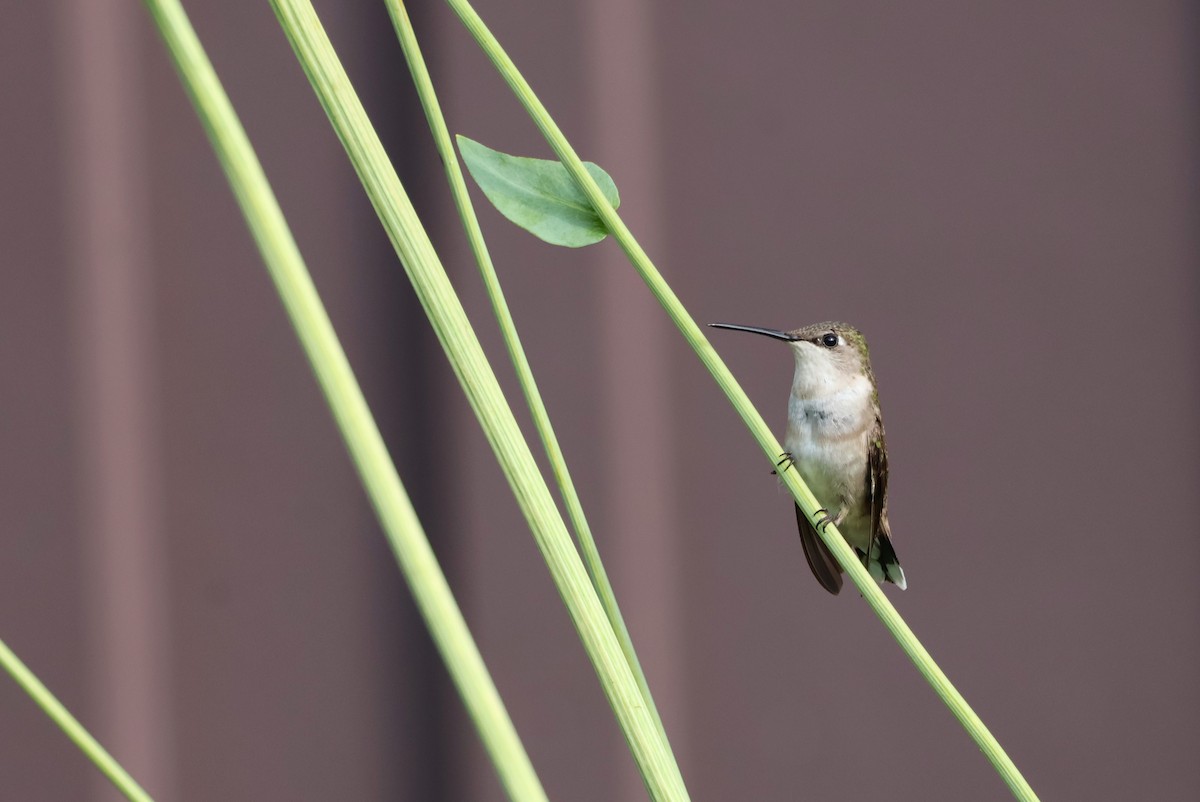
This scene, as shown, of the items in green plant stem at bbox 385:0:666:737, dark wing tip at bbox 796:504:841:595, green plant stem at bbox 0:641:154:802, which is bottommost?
dark wing tip at bbox 796:504:841:595

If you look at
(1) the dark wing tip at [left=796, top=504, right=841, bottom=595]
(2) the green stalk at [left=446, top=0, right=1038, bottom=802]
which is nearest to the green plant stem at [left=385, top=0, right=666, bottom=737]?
(2) the green stalk at [left=446, top=0, right=1038, bottom=802]

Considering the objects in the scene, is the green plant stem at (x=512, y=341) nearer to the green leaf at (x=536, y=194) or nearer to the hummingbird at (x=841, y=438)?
the green leaf at (x=536, y=194)

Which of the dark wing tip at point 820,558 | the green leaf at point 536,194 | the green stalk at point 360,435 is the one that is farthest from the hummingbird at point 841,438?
the green stalk at point 360,435

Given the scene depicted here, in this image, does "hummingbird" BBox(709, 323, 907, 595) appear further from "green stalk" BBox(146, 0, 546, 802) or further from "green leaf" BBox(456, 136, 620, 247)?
"green stalk" BBox(146, 0, 546, 802)

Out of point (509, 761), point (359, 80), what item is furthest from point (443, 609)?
point (359, 80)

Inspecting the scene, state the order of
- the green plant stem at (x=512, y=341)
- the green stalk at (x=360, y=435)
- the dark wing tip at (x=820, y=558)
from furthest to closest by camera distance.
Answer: the dark wing tip at (x=820, y=558) < the green plant stem at (x=512, y=341) < the green stalk at (x=360, y=435)

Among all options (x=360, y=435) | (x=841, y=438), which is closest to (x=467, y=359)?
(x=360, y=435)
